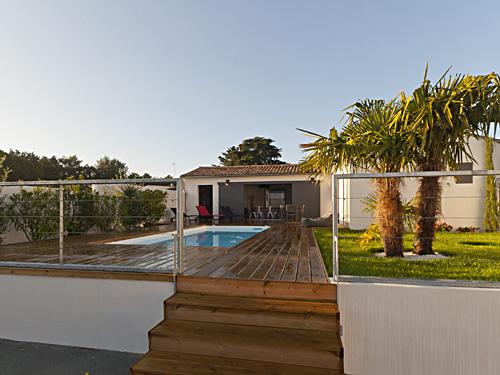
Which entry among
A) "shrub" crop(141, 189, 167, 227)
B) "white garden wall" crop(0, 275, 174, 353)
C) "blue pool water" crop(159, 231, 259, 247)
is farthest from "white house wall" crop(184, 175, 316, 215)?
"white garden wall" crop(0, 275, 174, 353)

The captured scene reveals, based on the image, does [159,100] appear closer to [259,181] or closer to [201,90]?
[201,90]

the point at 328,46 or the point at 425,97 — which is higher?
the point at 328,46

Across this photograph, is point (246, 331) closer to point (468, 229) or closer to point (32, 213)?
point (32, 213)

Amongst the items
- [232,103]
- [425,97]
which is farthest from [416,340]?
[232,103]

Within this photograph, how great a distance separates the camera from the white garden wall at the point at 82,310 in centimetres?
312

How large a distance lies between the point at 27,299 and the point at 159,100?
9.14 meters

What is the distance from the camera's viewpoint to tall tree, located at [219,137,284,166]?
31.8 meters

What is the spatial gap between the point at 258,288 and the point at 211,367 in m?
0.82

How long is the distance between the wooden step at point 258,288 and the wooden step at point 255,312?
0.06m

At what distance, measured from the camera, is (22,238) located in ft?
22.8

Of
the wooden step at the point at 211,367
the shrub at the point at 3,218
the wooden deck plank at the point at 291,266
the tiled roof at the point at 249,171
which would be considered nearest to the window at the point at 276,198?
the tiled roof at the point at 249,171

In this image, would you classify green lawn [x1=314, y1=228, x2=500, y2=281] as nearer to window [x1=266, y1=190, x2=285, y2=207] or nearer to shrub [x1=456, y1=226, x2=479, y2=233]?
shrub [x1=456, y1=226, x2=479, y2=233]

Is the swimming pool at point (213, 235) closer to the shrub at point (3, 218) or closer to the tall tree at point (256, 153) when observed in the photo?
the shrub at point (3, 218)

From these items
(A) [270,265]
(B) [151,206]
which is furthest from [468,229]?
(B) [151,206]
